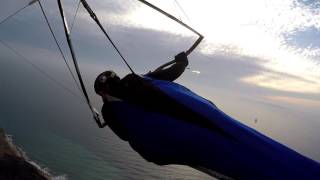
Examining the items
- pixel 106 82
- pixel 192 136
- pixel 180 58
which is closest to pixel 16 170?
pixel 180 58

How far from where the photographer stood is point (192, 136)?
6.82 meters

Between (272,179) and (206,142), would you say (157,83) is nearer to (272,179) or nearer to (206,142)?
(206,142)

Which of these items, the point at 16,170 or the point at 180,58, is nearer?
the point at 180,58

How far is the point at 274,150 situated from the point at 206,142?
1319 mm

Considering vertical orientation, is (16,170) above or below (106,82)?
below

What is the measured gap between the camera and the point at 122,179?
169250 millimetres

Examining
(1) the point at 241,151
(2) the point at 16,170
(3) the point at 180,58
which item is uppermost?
(3) the point at 180,58

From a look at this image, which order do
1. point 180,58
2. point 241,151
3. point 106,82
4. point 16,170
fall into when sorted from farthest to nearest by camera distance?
point 16,170 < point 180,58 < point 106,82 < point 241,151

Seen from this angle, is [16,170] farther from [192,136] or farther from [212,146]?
[212,146]

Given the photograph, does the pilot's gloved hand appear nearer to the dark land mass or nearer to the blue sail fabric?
the blue sail fabric

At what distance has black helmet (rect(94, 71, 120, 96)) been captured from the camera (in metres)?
7.84

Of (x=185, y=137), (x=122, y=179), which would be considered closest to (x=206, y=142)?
(x=185, y=137)

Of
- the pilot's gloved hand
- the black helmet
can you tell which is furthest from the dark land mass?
the black helmet

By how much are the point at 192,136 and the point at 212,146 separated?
44 cm
